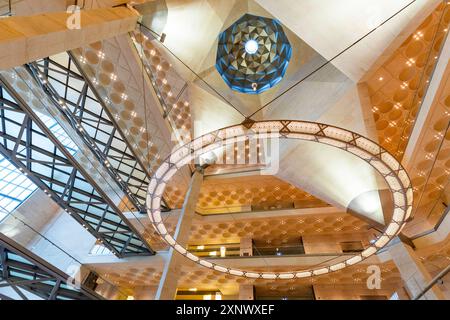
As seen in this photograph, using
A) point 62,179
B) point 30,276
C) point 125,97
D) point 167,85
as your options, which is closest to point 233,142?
point 125,97

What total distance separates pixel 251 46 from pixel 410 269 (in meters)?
17.6

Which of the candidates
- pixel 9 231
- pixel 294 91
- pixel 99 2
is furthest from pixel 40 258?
pixel 294 91

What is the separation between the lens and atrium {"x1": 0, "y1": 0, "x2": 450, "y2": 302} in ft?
32.4

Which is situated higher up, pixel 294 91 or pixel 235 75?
pixel 235 75


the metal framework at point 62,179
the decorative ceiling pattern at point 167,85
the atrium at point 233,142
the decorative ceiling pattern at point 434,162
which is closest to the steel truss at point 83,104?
the atrium at point 233,142

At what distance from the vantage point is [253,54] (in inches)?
794

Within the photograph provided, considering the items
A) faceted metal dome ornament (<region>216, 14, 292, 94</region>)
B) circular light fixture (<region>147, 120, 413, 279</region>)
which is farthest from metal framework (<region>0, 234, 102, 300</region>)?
faceted metal dome ornament (<region>216, 14, 292, 94</region>)

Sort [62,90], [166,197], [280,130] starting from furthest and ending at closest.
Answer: [166,197], [62,90], [280,130]

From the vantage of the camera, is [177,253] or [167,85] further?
[167,85]

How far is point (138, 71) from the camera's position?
1482cm

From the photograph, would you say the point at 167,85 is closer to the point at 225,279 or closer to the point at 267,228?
the point at 267,228
